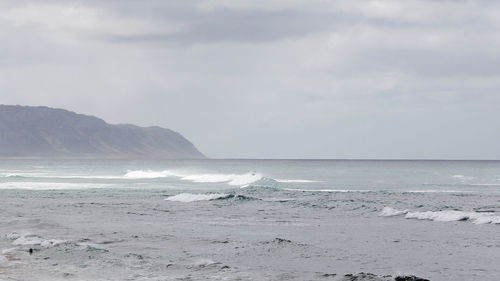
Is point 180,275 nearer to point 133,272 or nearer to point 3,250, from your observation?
point 133,272

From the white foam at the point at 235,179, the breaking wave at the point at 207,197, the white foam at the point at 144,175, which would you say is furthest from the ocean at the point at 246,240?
the white foam at the point at 144,175

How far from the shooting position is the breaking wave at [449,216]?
1158 inches

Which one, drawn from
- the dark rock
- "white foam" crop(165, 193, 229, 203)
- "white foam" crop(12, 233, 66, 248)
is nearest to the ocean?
"white foam" crop(12, 233, 66, 248)

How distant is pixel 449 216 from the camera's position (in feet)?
102

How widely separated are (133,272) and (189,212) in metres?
17.5

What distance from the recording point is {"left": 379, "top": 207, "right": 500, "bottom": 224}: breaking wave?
29.4m

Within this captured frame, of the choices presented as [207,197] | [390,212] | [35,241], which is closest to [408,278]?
[35,241]

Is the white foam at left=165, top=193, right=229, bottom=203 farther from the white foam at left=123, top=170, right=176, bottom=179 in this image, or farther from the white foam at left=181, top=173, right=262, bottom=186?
the white foam at left=123, top=170, right=176, bottom=179

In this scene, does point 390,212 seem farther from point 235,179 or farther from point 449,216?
point 235,179

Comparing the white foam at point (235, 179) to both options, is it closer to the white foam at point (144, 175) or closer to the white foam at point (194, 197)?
the white foam at point (144, 175)

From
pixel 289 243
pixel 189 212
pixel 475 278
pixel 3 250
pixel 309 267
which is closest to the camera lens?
pixel 475 278

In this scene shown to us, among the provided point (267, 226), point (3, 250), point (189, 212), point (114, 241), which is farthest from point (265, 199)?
point (3, 250)

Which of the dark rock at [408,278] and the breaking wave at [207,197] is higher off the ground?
the breaking wave at [207,197]

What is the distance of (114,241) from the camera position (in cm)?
2311
